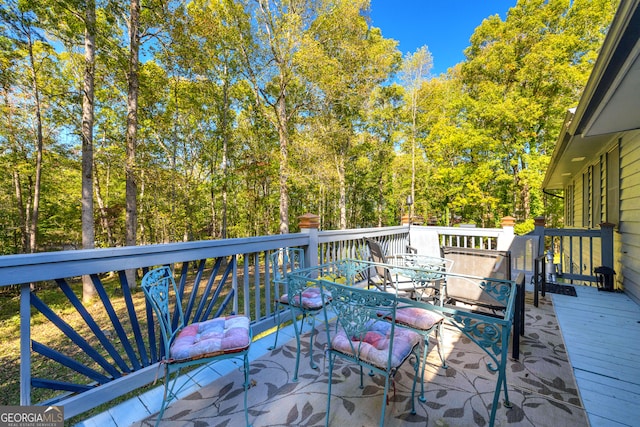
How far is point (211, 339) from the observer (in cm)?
165

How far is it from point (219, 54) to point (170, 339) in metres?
9.86

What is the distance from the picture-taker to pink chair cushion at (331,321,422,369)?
1.46 metres

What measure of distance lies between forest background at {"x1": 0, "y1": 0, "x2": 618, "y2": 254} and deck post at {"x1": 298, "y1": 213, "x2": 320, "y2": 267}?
5967 millimetres

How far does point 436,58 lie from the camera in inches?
467

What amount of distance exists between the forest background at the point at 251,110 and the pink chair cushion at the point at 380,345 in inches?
293

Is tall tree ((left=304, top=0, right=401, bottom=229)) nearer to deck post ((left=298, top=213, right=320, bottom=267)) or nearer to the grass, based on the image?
deck post ((left=298, top=213, right=320, bottom=267))

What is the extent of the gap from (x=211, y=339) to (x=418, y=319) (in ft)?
4.78

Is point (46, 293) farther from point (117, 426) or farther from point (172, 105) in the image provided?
point (117, 426)

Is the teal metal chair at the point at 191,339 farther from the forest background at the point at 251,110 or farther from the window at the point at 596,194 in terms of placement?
the window at the point at 596,194

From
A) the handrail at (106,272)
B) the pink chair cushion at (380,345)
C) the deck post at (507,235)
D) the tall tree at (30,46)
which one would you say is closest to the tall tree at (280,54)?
the tall tree at (30,46)

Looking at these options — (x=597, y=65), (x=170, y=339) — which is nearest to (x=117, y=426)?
(x=170, y=339)

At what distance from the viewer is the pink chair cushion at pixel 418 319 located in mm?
1886

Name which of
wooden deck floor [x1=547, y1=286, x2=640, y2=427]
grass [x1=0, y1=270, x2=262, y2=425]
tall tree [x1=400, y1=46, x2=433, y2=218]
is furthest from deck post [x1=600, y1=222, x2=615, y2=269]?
tall tree [x1=400, y1=46, x2=433, y2=218]

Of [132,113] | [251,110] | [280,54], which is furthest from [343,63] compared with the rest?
[132,113]
